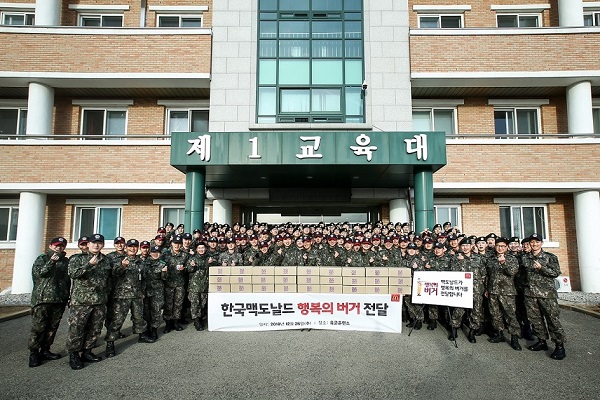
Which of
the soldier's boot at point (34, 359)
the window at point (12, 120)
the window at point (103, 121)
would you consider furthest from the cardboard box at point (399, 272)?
the window at point (12, 120)

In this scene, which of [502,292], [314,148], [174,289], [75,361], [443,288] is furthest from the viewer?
[314,148]

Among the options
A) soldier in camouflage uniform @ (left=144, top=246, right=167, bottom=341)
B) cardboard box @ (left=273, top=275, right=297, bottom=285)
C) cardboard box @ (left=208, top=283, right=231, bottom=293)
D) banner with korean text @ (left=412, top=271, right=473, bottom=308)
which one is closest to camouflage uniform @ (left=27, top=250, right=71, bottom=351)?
soldier in camouflage uniform @ (left=144, top=246, right=167, bottom=341)

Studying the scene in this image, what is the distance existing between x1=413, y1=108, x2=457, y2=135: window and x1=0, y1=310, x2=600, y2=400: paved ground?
8984 mm

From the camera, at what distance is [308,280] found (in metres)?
6.91

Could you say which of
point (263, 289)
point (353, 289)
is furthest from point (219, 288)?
point (353, 289)

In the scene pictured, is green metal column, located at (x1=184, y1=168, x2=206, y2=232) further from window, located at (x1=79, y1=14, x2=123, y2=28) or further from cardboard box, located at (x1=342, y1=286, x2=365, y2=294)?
window, located at (x1=79, y1=14, x2=123, y2=28)

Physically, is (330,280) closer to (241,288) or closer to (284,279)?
(284,279)

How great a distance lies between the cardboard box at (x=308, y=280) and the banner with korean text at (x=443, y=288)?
196 cm

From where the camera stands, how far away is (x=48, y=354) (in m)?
5.70

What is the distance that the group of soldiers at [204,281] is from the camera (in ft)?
18.3

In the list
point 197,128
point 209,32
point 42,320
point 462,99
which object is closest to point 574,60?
point 462,99

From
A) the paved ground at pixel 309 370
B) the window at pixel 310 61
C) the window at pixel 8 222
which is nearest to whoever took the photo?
the paved ground at pixel 309 370

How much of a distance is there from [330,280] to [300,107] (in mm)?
7271

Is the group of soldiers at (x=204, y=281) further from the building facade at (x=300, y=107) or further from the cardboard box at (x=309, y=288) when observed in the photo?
the building facade at (x=300, y=107)
